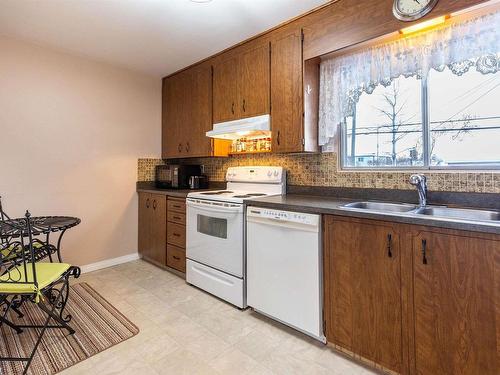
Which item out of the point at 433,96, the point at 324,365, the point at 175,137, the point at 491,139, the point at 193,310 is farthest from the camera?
the point at 175,137

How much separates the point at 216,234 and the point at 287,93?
1.40m

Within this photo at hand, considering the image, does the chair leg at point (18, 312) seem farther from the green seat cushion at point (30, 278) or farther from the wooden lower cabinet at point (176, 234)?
the wooden lower cabinet at point (176, 234)

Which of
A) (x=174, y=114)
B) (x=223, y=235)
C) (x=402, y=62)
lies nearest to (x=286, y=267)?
(x=223, y=235)

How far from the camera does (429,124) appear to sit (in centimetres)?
Result: 204

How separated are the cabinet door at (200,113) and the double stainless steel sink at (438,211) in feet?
6.11

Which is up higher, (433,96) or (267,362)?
(433,96)

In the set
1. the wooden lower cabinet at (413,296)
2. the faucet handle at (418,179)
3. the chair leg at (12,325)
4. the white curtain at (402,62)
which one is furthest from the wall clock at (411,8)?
the chair leg at (12,325)

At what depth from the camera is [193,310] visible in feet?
7.68

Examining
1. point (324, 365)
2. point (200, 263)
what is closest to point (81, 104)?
point (200, 263)

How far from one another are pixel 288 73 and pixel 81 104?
7.78 ft

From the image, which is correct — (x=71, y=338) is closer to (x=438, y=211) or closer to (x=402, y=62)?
(x=438, y=211)

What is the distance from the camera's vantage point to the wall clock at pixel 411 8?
1674mm

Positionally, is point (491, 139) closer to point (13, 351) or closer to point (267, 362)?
point (267, 362)

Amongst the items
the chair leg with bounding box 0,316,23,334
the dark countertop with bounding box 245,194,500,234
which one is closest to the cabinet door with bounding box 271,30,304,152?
the dark countertop with bounding box 245,194,500,234
